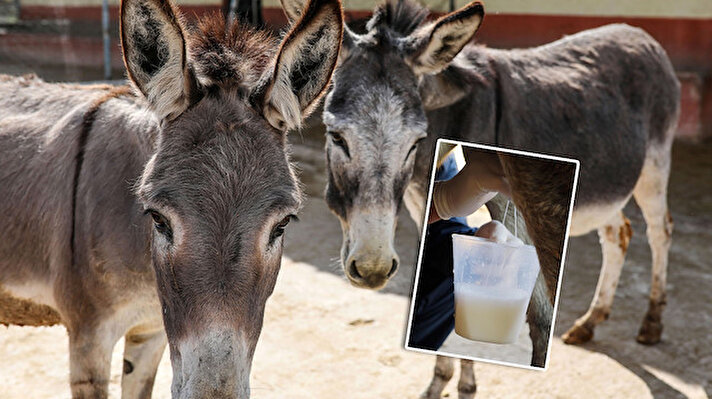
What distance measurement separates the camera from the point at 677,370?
3.96m

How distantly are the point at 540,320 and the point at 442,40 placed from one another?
150cm

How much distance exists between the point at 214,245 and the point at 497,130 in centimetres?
227

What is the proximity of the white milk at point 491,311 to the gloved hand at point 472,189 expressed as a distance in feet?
0.82

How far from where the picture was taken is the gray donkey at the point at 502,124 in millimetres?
2812

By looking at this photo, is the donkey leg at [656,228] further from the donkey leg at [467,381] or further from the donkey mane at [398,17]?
the donkey mane at [398,17]

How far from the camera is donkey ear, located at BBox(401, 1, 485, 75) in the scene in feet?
9.70

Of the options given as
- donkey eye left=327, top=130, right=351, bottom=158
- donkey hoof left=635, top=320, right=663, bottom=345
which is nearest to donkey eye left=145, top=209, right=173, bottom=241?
donkey eye left=327, top=130, right=351, bottom=158

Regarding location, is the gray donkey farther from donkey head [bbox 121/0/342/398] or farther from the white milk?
donkey head [bbox 121/0/342/398]

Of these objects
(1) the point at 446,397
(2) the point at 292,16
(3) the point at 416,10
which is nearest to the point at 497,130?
(3) the point at 416,10

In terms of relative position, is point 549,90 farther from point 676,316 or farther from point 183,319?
point 183,319

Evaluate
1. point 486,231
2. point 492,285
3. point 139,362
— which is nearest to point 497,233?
point 486,231

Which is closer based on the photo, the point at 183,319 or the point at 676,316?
the point at 183,319

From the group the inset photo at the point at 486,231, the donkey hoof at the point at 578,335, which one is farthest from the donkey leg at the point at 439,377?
the inset photo at the point at 486,231

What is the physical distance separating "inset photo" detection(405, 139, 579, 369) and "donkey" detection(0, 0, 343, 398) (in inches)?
19.5
